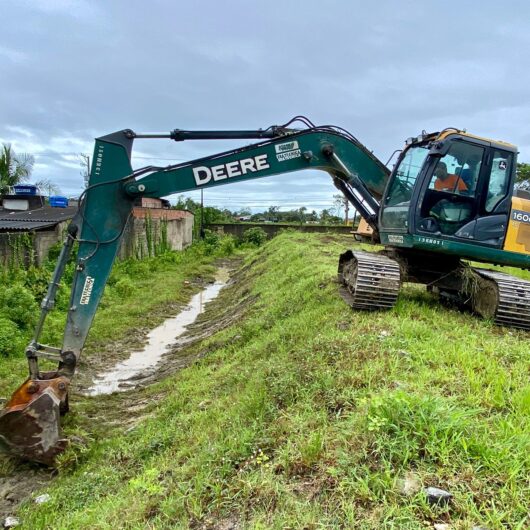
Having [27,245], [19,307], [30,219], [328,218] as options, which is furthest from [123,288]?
[328,218]

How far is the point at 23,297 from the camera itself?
29.2 feet

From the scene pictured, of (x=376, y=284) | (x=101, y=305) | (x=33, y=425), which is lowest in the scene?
(x=101, y=305)

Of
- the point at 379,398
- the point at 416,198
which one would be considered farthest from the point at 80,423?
the point at 416,198

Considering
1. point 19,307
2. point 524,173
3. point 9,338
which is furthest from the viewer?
point 524,173

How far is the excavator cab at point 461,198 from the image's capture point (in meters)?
5.63

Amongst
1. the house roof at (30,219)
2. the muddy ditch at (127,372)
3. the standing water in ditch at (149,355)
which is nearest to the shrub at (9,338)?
the muddy ditch at (127,372)

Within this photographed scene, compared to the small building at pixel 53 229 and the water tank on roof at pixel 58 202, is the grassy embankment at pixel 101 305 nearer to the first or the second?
the small building at pixel 53 229

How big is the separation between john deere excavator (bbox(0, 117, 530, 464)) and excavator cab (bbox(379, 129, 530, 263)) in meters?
0.01

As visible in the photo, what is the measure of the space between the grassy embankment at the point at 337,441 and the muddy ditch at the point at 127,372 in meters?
0.36

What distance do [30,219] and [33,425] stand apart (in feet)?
42.9

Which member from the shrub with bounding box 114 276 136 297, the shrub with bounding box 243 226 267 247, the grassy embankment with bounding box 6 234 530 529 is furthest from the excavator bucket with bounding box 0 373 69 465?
the shrub with bounding box 243 226 267 247

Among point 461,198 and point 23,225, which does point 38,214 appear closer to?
point 23,225

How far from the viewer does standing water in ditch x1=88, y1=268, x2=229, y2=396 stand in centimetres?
725

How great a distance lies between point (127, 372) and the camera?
796 cm
